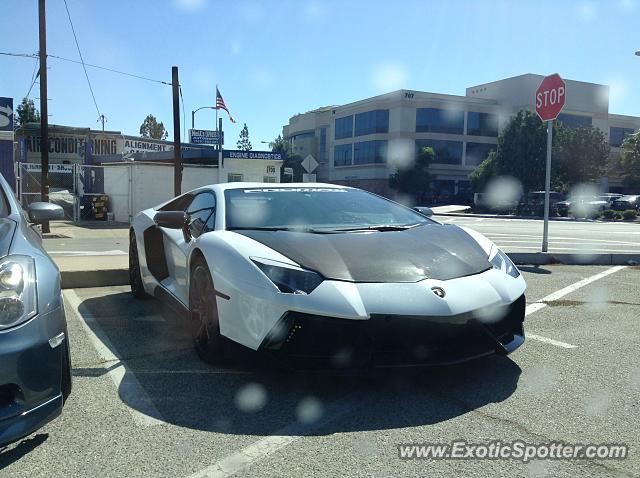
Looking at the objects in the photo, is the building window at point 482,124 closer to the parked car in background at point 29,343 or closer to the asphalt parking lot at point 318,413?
the asphalt parking lot at point 318,413

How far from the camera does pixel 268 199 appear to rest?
4.60 m

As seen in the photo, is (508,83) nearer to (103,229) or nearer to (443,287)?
(103,229)

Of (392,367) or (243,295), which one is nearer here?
(392,367)

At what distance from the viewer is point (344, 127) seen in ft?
231

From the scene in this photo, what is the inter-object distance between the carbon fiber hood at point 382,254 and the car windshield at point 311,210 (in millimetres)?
288

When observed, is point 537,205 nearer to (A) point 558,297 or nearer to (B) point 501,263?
(A) point 558,297

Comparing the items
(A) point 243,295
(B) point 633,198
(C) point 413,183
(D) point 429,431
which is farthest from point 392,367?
(C) point 413,183

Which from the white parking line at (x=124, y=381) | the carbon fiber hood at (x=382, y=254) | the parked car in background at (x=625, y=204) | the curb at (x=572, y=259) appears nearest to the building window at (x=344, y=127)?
the parked car in background at (x=625, y=204)

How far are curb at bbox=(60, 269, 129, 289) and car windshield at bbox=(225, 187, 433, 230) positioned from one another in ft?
10.5

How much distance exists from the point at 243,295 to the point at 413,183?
57.3 meters

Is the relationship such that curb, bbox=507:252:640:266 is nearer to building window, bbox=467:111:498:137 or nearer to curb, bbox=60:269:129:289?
curb, bbox=60:269:129:289

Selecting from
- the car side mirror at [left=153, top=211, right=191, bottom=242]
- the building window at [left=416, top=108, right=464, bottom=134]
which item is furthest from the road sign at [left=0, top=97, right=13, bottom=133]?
the building window at [left=416, top=108, right=464, bottom=134]

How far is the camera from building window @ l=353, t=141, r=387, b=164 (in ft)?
211

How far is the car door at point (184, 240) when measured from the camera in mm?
4434
